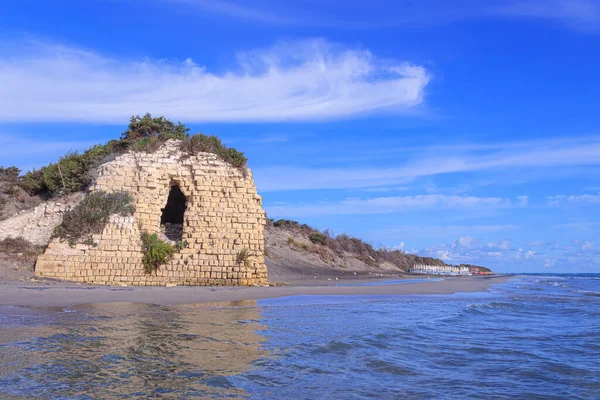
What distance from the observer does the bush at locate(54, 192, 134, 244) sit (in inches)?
591

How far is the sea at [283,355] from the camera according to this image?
14.9 feet

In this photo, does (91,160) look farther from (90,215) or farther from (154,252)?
(154,252)

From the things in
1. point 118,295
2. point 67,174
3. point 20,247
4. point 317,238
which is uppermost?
point 67,174

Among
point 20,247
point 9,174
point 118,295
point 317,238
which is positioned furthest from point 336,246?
point 118,295

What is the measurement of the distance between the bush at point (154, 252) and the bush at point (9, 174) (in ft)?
28.0

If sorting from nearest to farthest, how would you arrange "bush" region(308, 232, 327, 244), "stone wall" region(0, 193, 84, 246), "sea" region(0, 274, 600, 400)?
"sea" region(0, 274, 600, 400), "stone wall" region(0, 193, 84, 246), "bush" region(308, 232, 327, 244)

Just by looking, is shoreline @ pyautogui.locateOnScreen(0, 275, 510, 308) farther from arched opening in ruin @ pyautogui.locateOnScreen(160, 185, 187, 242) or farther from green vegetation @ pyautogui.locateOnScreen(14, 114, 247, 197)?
arched opening in ruin @ pyautogui.locateOnScreen(160, 185, 187, 242)

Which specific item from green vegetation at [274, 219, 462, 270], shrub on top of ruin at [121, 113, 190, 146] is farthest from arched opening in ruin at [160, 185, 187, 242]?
green vegetation at [274, 219, 462, 270]

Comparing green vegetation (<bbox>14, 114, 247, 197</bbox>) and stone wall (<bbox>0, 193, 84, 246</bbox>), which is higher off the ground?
green vegetation (<bbox>14, 114, 247, 197</bbox>)

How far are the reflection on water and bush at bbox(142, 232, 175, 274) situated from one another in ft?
21.8

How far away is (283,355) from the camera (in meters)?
5.96

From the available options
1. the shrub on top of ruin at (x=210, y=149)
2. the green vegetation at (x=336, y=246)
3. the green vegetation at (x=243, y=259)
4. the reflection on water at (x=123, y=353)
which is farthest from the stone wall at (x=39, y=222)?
the green vegetation at (x=336, y=246)

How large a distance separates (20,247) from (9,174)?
294 inches

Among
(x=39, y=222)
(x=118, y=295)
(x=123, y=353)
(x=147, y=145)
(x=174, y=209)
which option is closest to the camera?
(x=123, y=353)
